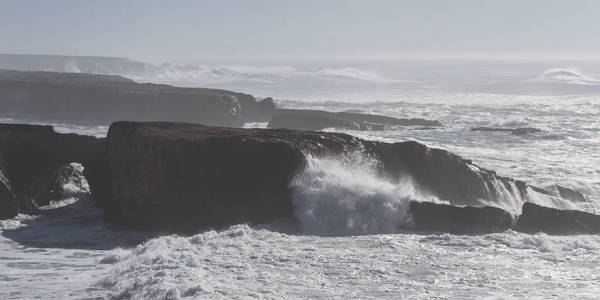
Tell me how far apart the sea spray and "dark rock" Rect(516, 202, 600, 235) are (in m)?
1.93

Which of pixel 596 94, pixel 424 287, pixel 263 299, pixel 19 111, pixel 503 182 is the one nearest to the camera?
pixel 263 299

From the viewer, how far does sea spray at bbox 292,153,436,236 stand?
11.1 metres

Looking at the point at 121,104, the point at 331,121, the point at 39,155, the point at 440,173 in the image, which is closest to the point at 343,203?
the point at 440,173

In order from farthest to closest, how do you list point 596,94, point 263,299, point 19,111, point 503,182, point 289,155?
point 596,94, point 19,111, point 503,182, point 289,155, point 263,299

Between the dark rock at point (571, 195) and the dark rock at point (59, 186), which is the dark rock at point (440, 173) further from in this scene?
the dark rock at point (59, 186)

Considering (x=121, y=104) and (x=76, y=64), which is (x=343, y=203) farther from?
(x=76, y=64)

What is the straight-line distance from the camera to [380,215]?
11414mm

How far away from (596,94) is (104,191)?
238 ft

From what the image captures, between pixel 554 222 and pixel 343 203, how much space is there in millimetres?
3577

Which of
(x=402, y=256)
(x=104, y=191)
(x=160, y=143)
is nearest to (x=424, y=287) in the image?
(x=402, y=256)

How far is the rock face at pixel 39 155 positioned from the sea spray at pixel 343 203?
4258 millimetres

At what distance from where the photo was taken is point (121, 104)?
149 feet

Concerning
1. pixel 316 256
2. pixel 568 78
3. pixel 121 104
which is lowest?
pixel 316 256

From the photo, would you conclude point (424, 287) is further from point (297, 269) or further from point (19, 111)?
point (19, 111)
